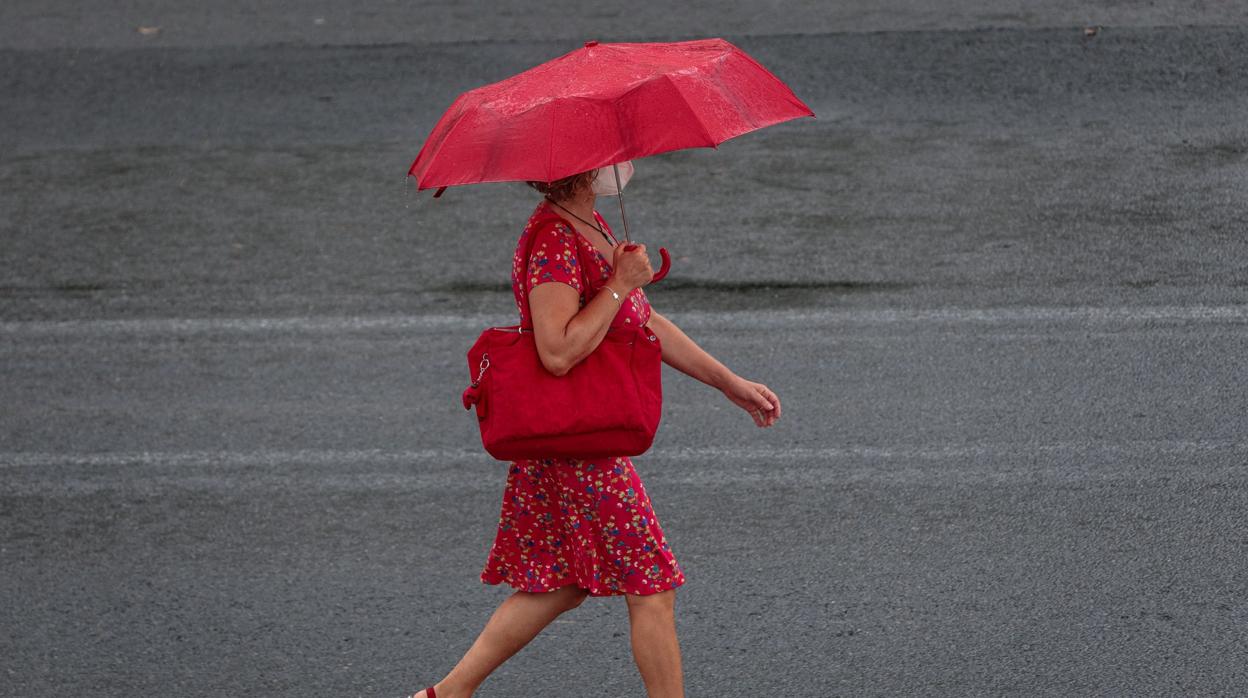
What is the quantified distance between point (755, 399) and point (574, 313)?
2.18 ft

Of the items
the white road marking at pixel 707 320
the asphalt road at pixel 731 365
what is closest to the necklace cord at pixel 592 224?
the asphalt road at pixel 731 365

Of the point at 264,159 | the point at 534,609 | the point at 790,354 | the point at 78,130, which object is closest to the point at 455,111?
the point at 534,609

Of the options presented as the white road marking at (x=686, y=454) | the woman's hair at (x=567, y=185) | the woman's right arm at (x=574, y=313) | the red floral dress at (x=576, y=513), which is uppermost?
the woman's hair at (x=567, y=185)

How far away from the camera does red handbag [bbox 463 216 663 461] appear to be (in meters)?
3.88

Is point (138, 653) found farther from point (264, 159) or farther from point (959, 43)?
point (959, 43)

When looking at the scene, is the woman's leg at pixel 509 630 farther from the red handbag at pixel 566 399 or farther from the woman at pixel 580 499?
the red handbag at pixel 566 399

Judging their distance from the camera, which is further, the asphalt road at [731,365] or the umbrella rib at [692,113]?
the asphalt road at [731,365]

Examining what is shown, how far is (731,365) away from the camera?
6.96 m

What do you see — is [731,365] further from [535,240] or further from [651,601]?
[535,240]

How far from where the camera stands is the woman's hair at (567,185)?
3992 mm

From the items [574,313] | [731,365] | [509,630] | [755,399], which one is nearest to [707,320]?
[731,365]

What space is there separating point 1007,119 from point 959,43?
4.76 feet

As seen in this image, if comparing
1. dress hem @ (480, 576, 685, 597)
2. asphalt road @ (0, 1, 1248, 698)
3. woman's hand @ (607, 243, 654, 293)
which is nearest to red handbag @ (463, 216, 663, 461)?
woman's hand @ (607, 243, 654, 293)

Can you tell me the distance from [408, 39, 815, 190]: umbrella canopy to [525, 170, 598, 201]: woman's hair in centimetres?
23
